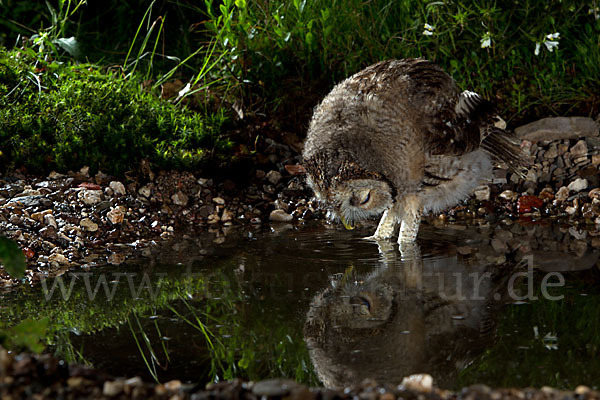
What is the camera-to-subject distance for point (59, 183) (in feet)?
17.3

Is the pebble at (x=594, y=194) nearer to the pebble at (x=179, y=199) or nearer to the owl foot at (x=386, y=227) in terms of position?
the owl foot at (x=386, y=227)

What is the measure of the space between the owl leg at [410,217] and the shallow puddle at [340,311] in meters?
0.12

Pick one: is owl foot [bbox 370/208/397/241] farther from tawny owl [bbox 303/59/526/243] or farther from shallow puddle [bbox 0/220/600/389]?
shallow puddle [bbox 0/220/600/389]

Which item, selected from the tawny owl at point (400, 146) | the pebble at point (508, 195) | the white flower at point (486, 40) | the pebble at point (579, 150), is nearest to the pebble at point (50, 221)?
the tawny owl at point (400, 146)

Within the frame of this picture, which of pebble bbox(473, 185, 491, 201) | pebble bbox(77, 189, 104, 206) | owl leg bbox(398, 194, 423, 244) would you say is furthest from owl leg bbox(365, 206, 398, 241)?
pebble bbox(77, 189, 104, 206)

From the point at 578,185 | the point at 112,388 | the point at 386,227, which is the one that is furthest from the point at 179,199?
the point at 112,388

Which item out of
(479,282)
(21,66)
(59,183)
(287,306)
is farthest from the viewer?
(21,66)

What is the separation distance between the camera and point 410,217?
4656 millimetres

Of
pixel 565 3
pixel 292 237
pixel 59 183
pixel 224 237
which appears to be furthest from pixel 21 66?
pixel 565 3

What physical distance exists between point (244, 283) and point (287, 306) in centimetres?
49

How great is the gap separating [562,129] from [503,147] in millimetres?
1119

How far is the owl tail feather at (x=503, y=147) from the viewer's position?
201 inches

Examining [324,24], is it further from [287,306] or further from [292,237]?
[287,306]

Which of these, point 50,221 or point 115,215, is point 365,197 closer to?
point 115,215
